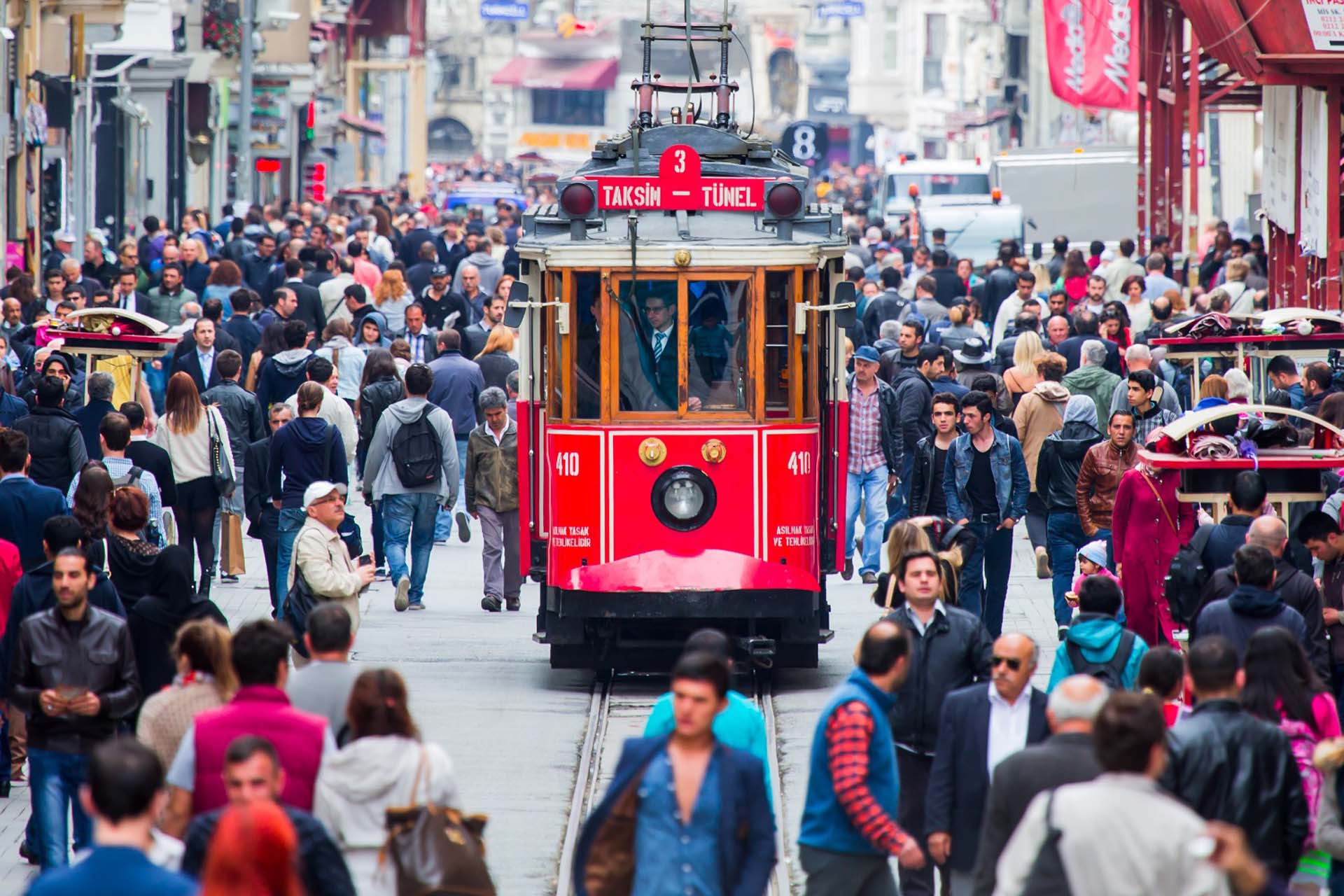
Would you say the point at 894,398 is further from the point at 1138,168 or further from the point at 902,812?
the point at 1138,168

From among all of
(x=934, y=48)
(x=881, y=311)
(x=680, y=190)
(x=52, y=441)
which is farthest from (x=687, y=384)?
(x=934, y=48)

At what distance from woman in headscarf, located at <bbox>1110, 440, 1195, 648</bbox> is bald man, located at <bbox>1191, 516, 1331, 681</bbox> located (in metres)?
2.09

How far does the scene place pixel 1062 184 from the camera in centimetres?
4003

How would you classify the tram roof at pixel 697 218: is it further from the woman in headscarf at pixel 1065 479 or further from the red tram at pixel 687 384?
the woman in headscarf at pixel 1065 479

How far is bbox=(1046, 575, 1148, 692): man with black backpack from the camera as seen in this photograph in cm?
872

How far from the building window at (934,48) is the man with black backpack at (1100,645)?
103 metres

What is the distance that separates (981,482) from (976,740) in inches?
246

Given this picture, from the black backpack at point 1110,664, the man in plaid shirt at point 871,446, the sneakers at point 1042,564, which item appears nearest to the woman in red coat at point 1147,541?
the black backpack at point 1110,664

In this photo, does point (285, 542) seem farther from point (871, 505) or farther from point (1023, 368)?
point (1023, 368)

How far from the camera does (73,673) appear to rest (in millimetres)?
8750

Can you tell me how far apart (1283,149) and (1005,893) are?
757 inches

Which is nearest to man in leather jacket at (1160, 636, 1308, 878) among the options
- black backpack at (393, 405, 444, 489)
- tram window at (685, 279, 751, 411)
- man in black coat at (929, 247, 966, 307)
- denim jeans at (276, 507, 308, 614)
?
tram window at (685, 279, 751, 411)

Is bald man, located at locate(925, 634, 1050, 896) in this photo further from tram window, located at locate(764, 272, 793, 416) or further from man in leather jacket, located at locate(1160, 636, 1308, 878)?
tram window, located at locate(764, 272, 793, 416)

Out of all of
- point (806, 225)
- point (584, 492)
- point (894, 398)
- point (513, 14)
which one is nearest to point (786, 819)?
point (584, 492)
